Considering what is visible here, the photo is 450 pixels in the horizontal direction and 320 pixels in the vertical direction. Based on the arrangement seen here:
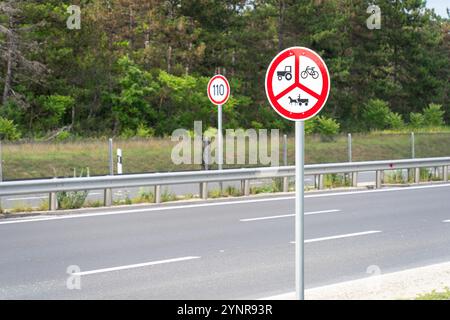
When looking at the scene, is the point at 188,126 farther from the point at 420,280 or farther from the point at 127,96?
the point at 420,280

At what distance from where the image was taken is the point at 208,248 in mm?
11383

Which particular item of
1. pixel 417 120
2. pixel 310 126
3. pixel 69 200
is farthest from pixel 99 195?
pixel 417 120

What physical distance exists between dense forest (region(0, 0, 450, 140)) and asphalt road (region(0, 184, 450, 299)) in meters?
23.6

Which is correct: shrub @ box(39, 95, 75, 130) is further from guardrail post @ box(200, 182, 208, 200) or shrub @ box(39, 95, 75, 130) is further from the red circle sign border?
the red circle sign border

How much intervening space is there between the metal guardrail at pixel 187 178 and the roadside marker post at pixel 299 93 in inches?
360

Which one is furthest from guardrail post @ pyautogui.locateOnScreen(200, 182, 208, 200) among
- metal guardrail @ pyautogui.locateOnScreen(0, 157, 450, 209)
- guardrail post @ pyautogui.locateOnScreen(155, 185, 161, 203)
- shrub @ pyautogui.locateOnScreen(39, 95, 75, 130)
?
shrub @ pyautogui.locateOnScreen(39, 95, 75, 130)

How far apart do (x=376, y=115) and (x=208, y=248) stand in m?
47.6

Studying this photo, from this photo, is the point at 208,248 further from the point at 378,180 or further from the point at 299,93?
the point at 378,180

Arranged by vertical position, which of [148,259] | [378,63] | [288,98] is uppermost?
[378,63]

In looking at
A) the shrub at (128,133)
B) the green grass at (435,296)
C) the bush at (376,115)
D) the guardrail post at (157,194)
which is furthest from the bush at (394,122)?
the green grass at (435,296)

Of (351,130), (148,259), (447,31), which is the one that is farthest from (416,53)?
(148,259)

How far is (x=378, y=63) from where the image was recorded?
61.9 meters

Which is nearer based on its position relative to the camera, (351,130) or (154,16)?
(154,16)

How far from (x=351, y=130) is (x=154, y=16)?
1615 cm
